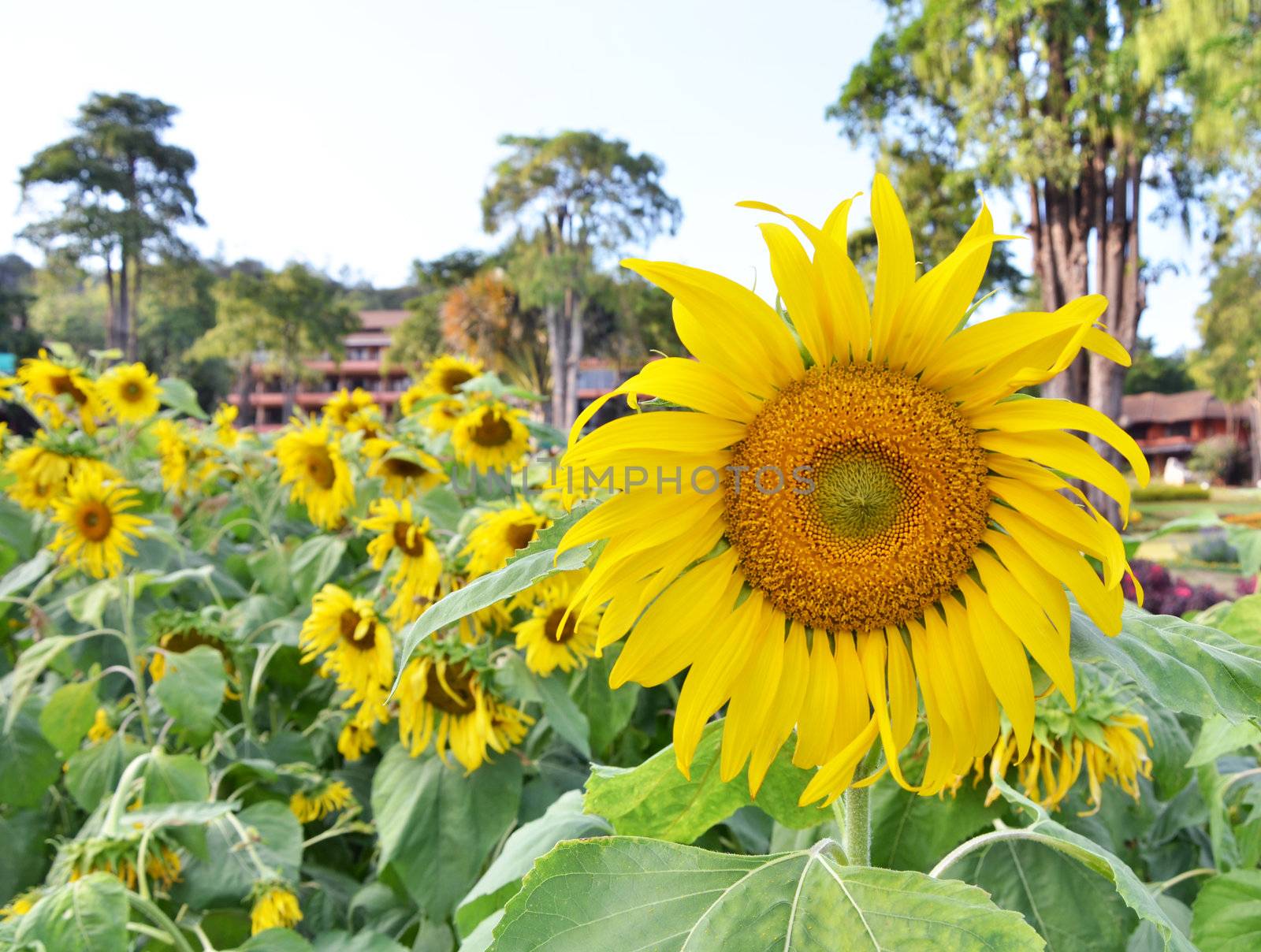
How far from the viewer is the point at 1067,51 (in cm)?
1319

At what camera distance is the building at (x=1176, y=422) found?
39219mm

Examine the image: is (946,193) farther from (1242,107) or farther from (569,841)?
(569,841)

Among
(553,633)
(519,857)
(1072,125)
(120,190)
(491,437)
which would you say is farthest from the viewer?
(120,190)

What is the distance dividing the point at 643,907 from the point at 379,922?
Result: 4.44 feet

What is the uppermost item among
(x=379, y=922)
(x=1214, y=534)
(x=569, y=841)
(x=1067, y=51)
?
(x=1067, y=51)

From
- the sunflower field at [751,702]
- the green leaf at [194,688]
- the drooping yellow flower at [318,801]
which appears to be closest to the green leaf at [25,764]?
the sunflower field at [751,702]

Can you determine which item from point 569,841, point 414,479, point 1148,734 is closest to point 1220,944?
point 1148,734

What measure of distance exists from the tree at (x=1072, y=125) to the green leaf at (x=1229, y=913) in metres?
12.0

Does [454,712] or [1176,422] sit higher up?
[454,712]

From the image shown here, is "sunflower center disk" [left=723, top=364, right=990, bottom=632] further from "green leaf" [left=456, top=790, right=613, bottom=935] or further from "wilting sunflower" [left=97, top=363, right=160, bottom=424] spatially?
"wilting sunflower" [left=97, top=363, right=160, bottom=424]

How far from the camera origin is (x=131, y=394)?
144 inches

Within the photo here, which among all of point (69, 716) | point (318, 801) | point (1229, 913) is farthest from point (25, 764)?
point (1229, 913)

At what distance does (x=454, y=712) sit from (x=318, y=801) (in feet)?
2.08

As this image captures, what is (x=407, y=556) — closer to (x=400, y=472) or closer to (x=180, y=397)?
(x=400, y=472)
